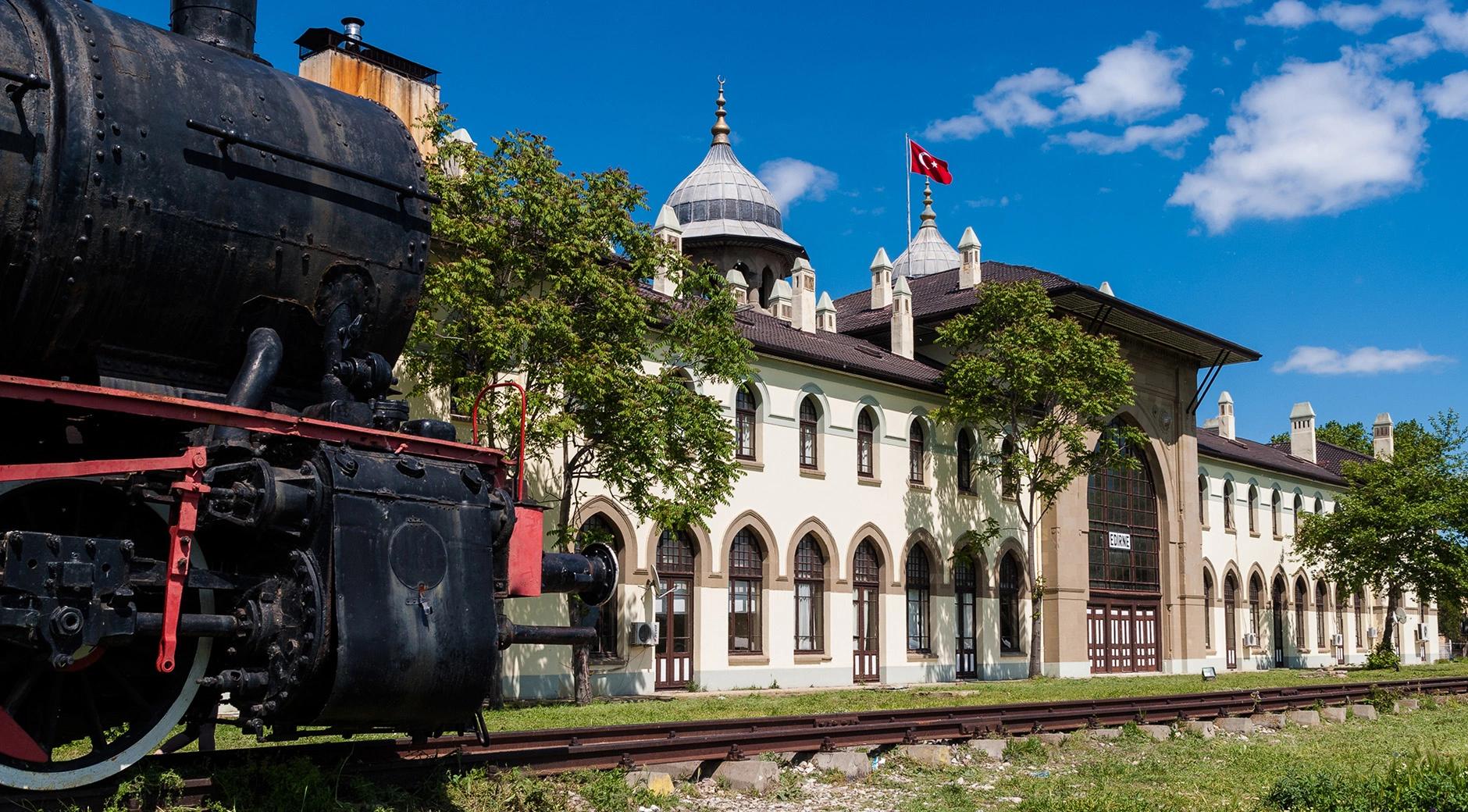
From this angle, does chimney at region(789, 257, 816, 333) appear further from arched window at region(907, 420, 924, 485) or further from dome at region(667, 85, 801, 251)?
dome at region(667, 85, 801, 251)

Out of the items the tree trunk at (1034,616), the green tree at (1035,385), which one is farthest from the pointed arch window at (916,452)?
the tree trunk at (1034,616)

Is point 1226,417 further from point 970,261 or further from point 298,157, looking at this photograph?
point 298,157

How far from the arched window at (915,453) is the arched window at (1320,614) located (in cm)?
2911

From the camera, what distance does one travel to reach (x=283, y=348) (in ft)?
25.7

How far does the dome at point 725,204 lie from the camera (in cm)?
5062

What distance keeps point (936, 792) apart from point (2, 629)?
778 centimetres

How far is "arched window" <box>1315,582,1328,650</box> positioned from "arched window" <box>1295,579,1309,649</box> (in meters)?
1.18

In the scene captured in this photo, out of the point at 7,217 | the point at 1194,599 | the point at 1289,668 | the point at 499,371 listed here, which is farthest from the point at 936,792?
the point at 1289,668

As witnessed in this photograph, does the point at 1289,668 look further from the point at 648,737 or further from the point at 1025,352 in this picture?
the point at 648,737

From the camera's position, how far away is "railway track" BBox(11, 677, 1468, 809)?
8617mm

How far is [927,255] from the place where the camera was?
216 feet

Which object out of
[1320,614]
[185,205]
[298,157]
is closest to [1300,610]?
[1320,614]

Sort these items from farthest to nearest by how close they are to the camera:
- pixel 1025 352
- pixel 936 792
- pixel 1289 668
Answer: pixel 1289 668, pixel 1025 352, pixel 936 792

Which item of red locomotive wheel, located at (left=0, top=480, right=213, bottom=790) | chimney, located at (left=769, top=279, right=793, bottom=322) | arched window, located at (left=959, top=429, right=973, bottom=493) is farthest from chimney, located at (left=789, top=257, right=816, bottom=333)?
red locomotive wheel, located at (left=0, top=480, right=213, bottom=790)
